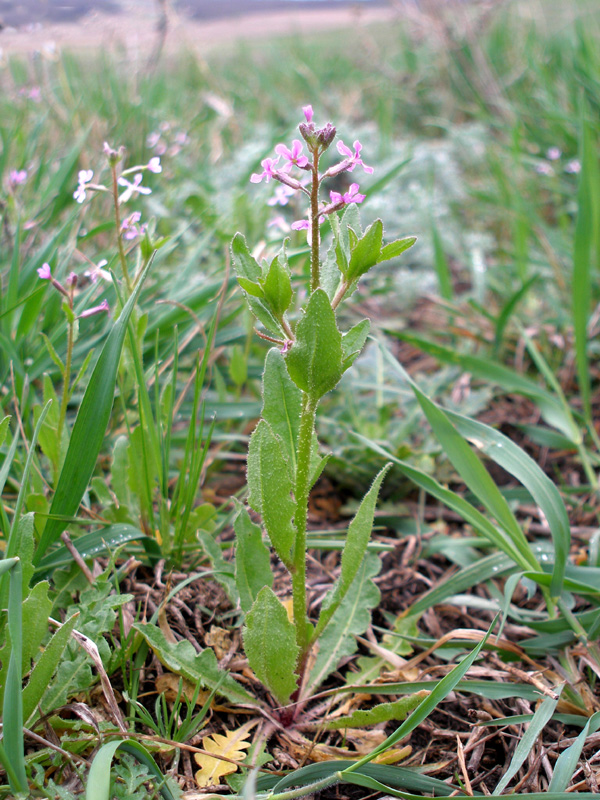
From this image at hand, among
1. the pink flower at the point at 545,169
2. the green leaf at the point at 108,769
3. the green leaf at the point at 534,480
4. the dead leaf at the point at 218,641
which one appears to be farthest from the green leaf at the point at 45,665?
the pink flower at the point at 545,169

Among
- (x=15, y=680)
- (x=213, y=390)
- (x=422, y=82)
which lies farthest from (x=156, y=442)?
(x=422, y=82)

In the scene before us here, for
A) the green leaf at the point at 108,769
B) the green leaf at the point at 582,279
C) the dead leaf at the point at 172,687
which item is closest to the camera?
the green leaf at the point at 108,769

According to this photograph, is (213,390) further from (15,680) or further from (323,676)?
(15,680)

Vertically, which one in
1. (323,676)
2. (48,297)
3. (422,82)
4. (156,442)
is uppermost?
(422,82)

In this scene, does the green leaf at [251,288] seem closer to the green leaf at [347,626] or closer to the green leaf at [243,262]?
the green leaf at [243,262]

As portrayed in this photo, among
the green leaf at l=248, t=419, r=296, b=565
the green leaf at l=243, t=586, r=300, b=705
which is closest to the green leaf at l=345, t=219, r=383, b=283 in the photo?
the green leaf at l=248, t=419, r=296, b=565

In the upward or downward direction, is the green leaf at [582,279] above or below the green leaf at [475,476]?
above

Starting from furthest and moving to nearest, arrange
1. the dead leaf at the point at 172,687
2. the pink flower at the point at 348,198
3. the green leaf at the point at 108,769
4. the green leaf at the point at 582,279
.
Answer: the green leaf at the point at 582,279, the dead leaf at the point at 172,687, the pink flower at the point at 348,198, the green leaf at the point at 108,769

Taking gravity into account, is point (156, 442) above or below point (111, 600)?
above
